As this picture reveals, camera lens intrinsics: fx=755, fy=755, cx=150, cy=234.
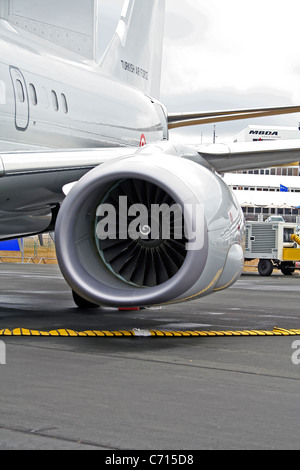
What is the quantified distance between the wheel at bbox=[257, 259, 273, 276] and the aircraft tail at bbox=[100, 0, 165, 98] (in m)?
12.9

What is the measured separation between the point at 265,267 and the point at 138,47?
46.8ft

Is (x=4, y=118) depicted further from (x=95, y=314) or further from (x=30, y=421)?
(x=30, y=421)

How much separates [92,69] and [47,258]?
23273mm

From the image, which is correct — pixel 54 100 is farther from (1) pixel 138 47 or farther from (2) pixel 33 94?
(1) pixel 138 47

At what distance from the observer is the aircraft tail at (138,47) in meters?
12.7

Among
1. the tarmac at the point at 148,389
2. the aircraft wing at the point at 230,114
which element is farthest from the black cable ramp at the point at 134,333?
the aircraft wing at the point at 230,114

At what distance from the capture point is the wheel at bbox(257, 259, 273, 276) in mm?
26391

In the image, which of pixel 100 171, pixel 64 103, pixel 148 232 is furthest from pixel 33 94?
pixel 148 232

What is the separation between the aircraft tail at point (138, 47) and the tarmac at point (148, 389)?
16.9 ft

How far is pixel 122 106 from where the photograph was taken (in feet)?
36.1

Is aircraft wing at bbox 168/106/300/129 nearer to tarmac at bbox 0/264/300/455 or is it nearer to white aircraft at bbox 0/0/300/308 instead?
white aircraft at bbox 0/0/300/308

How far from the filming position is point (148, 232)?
7.41 meters

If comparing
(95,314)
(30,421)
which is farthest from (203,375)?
(95,314)

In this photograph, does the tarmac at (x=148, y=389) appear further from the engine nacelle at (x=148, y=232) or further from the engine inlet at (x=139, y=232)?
the engine inlet at (x=139, y=232)
